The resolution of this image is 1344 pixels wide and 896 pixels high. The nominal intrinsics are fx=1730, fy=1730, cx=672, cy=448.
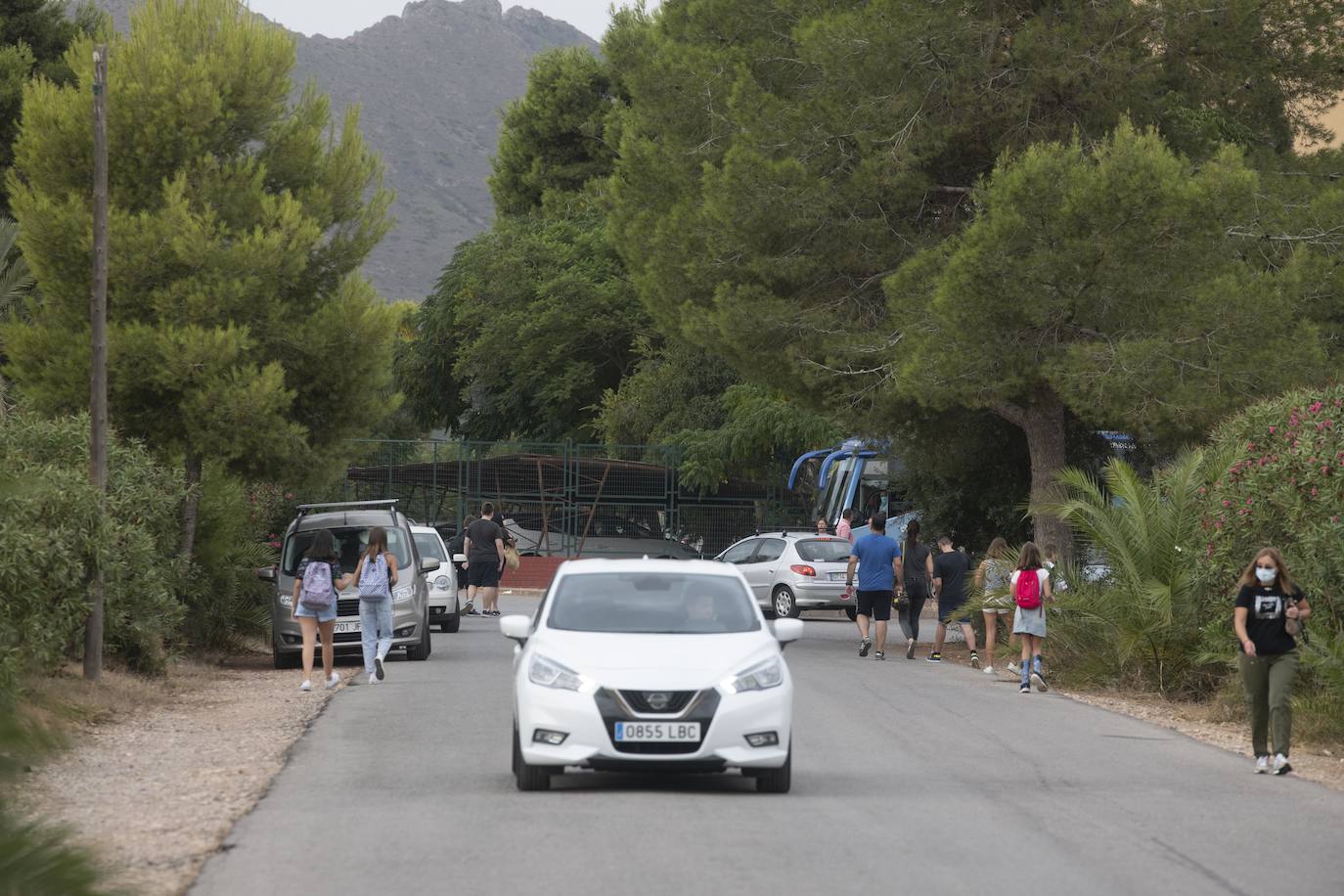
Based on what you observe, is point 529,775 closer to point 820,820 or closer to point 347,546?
point 820,820

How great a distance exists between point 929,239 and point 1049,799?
54.8 feet

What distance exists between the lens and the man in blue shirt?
2334 cm

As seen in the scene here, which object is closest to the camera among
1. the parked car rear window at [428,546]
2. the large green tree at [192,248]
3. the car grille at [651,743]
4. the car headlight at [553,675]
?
the car grille at [651,743]

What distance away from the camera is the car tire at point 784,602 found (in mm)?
33062

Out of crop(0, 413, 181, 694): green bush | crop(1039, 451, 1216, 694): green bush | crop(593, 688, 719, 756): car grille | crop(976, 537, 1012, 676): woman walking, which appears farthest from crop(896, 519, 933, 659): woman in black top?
crop(593, 688, 719, 756): car grille

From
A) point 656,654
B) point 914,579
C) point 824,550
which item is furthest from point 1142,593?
point 824,550

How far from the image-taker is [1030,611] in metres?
18.9

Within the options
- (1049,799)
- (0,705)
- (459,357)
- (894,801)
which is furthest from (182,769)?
(459,357)

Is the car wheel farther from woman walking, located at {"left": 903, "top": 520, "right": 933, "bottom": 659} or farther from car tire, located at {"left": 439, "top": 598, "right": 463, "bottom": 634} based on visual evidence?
woman walking, located at {"left": 903, "top": 520, "right": 933, "bottom": 659}

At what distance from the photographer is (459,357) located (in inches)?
2451

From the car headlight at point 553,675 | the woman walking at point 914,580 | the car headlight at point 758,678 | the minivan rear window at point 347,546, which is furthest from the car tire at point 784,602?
the car headlight at point 553,675

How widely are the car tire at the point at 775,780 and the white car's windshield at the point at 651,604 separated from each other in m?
0.94

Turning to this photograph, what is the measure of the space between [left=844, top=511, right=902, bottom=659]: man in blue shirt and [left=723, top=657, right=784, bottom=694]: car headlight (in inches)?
508

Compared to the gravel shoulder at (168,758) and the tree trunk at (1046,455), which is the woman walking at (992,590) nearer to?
the tree trunk at (1046,455)
